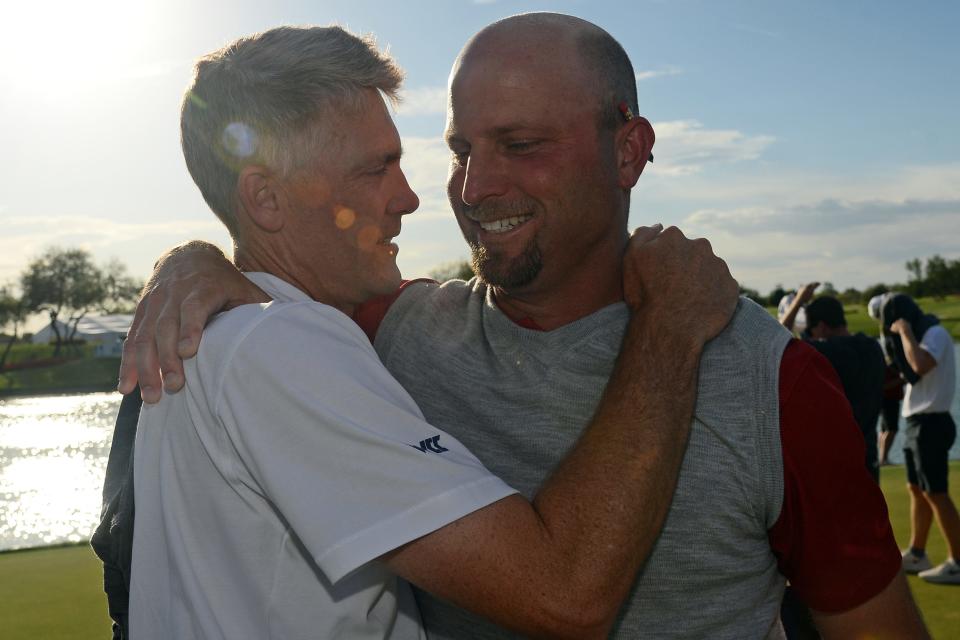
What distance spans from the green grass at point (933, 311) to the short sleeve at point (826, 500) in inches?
2415

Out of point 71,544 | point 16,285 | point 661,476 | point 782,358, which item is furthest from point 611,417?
point 16,285

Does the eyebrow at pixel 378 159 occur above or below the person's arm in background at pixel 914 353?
above

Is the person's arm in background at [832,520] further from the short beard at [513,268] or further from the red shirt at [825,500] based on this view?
the short beard at [513,268]

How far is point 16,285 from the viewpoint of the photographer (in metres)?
71.2

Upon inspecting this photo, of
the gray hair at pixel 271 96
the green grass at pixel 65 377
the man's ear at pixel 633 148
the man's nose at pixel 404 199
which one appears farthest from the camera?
the green grass at pixel 65 377

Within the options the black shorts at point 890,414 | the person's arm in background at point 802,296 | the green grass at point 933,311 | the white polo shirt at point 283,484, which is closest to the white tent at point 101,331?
the green grass at point 933,311

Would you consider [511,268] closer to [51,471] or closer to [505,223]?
[505,223]

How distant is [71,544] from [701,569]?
8470 mm

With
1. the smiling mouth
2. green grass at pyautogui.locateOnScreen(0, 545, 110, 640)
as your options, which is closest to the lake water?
green grass at pyautogui.locateOnScreen(0, 545, 110, 640)

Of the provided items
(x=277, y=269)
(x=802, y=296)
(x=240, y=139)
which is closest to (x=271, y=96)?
(x=240, y=139)

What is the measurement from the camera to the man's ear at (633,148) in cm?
271

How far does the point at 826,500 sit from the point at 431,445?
3.33 ft

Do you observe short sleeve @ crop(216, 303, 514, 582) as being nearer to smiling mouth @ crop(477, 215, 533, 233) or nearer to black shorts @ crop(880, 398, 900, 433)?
smiling mouth @ crop(477, 215, 533, 233)

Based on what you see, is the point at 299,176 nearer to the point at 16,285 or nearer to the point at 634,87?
the point at 634,87
